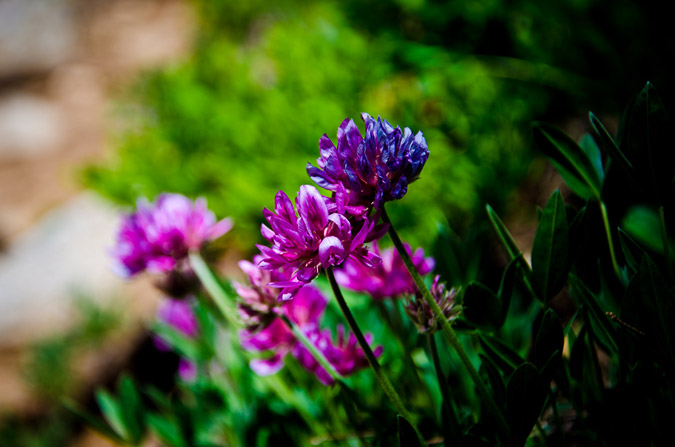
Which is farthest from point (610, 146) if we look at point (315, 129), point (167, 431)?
point (315, 129)

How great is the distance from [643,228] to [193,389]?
2.60 ft

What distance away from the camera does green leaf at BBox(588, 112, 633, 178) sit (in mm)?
524

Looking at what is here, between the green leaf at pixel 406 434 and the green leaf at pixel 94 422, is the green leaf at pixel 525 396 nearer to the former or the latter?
the green leaf at pixel 406 434

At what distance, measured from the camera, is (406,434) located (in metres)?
0.50

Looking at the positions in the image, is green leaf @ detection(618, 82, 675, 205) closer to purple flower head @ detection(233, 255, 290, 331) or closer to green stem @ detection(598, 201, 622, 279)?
green stem @ detection(598, 201, 622, 279)

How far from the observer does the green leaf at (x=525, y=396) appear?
0.50 m

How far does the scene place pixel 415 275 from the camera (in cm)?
48

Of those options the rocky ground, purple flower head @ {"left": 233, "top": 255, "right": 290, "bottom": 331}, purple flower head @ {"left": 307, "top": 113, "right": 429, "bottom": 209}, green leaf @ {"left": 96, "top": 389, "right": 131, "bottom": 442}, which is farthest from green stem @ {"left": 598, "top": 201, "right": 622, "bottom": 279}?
the rocky ground

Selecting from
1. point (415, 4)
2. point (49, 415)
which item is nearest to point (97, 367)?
point (49, 415)

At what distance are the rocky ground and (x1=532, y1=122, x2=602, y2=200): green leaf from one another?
2371 millimetres

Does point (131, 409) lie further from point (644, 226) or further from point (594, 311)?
point (644, 226)

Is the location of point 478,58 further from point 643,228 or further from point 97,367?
point 97,367

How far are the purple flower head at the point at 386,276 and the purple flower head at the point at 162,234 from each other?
0.25 m

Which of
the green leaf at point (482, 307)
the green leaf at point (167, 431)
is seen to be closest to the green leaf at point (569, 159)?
the green leaf at point (482, 307)
